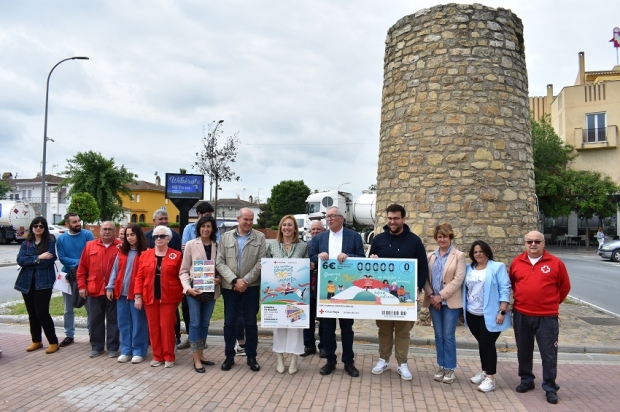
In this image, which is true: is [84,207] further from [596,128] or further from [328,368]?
[596,128]

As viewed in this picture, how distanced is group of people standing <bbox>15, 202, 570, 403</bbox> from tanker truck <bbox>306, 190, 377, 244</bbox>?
20.5 meters

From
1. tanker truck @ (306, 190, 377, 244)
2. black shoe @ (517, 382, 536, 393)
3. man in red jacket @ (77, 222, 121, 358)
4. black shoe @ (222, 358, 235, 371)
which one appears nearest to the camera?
black shoe @ (517, 382, 536, 393)

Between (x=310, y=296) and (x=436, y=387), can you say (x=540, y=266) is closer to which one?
(x=436, y=387)

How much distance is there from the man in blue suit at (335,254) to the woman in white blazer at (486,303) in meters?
1.33

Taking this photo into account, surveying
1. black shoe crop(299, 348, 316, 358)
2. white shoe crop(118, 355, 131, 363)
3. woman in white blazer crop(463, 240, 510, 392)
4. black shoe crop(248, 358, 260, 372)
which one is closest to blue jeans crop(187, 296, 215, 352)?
black shoe crop(248, 358, 260, 372)

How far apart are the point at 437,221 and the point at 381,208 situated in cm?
117

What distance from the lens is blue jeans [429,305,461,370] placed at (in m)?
5.41

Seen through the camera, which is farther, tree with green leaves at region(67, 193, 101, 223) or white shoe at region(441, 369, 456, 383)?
tree with green leaves at region(67, 193, 101, 223)

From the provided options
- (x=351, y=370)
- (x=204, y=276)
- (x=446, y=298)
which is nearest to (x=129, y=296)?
(x=204, y=276)

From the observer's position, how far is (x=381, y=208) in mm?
9078

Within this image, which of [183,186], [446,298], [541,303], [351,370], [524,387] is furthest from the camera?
[183,186]

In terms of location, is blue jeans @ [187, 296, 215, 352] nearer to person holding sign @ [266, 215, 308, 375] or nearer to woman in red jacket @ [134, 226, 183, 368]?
woman in red jacket @ [134, 226, 183, 368]

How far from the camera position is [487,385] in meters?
5.18

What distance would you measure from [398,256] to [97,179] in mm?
36098
